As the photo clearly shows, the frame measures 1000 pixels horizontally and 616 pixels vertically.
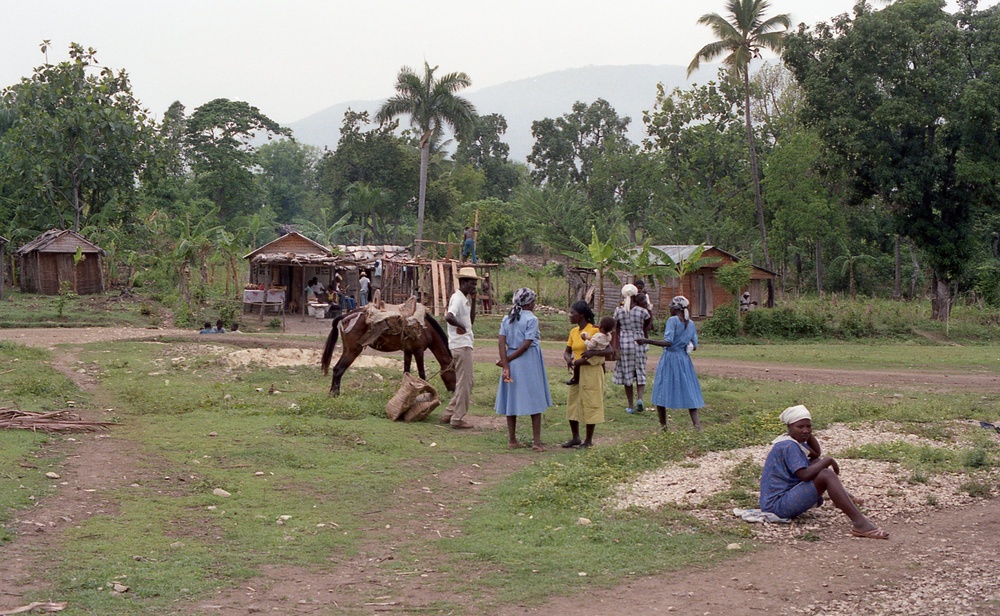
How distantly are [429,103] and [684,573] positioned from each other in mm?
34521

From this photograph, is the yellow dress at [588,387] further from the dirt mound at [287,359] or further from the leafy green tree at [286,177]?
the leafy green tree at [286,177]

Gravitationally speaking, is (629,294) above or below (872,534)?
above

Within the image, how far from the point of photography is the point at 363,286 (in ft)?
99.5

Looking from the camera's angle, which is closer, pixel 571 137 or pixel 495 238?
pixel 495 238

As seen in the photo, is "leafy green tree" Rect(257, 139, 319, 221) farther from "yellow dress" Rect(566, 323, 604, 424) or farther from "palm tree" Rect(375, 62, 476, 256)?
"yellow dress" Rect(566, 323, 604, 424)

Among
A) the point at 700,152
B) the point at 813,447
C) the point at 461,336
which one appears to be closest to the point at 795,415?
the point at 813,447

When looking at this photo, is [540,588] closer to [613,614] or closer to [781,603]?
[613,614]

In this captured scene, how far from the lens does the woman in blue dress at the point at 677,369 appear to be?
36.4ft

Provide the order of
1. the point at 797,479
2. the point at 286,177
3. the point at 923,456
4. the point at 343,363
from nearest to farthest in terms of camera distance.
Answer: the point at 797,479, the point at 923,456, the point at 343,363, the point at 286,177

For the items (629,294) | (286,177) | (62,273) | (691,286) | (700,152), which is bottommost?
(629,294)

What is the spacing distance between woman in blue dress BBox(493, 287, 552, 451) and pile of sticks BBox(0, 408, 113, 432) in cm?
457

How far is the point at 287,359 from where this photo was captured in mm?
17234

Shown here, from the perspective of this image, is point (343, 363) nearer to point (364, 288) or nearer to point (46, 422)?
point (46, 422)

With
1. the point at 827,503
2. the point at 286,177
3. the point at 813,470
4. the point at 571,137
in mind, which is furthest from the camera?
the point at 286,177
